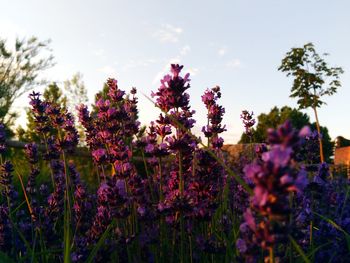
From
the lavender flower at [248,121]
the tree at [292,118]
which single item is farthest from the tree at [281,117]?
the lavender flower at [248,121]

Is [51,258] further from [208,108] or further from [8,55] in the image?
[8,55]

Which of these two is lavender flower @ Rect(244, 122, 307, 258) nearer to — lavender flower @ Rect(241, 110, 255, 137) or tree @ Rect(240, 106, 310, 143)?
lavender flower @ Rect(241, 110, 255, 137)

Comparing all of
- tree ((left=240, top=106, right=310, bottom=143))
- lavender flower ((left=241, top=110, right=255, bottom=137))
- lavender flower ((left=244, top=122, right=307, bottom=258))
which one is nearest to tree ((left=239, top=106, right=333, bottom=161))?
tree ((left=240, top=106, right=310, bottom=143))

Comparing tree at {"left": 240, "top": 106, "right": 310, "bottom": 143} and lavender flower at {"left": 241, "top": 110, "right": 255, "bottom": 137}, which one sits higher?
tree at {"left": 240, "top": 106, "right": 310, "bottom": 143}

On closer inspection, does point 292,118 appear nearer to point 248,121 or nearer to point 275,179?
point 248,121

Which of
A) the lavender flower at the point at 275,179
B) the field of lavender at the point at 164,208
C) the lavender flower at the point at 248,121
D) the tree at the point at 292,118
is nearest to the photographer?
the lavender flower at the point at 275,179

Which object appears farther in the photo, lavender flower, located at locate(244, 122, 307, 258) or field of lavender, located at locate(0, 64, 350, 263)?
field of lavender, located at locate(0, 64, 350, 263)

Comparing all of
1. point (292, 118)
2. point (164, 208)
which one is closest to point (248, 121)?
point (164, 208)

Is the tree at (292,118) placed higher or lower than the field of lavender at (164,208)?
higher

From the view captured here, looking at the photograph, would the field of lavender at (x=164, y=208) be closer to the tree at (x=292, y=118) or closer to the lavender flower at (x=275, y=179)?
the lavender flower at (x=275, y=179)

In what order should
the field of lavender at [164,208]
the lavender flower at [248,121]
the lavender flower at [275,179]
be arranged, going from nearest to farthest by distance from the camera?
1. the lavender flower at [275,179]
2. the field of lavender at [164,208]
3. the lavender flower at [248,121]

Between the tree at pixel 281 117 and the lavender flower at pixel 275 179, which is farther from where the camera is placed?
the tree at pixel 281 117

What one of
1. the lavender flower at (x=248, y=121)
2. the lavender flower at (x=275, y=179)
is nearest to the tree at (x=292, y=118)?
the lavender flower at (x=248, y=121)

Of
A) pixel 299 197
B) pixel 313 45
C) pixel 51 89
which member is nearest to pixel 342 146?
pixel 313 45
